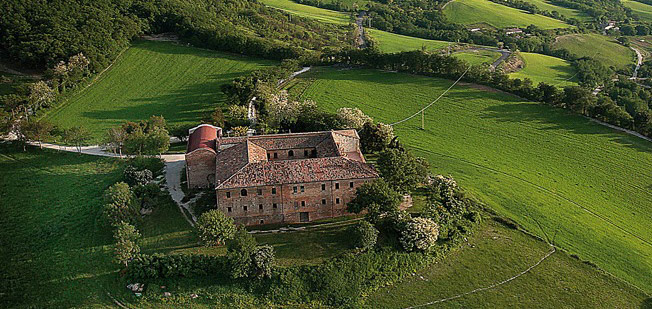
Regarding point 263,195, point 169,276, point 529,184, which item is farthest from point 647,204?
point 169,276

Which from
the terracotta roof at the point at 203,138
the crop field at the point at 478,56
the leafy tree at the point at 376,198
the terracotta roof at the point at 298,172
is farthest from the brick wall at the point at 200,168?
the crop field at the point at 478,56

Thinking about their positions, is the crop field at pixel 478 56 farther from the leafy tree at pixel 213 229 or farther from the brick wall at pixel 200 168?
the leafy tree at pixel 213 229

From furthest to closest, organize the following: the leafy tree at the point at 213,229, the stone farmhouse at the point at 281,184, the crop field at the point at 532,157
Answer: the crop field at the point at 532,157, the stone farmhouse at the point at 281,184, the leafy tree at the point at 213,229

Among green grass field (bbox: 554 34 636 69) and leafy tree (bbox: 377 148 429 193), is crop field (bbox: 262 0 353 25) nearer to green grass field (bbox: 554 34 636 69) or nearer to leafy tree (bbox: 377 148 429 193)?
green grass field (bbox: 554 34 636 69)

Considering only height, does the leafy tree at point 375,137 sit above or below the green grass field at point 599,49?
below

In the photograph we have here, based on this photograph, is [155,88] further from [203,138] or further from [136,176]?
[203,138]

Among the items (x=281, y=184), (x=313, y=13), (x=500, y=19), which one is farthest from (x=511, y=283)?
(x=500, y=19)
